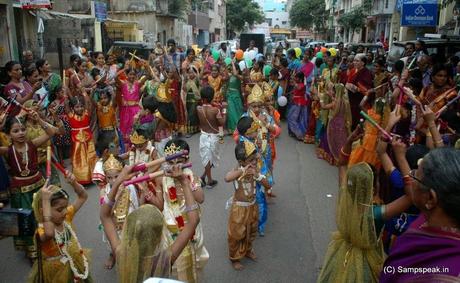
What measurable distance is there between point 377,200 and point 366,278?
1546mm

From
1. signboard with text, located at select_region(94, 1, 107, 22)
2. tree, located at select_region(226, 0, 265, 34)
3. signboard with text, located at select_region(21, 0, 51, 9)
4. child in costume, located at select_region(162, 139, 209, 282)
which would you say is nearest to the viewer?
child in costume, located at select_region(162, 139, 209, 282)

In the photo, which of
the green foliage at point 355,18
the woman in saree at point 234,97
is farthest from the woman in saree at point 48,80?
the green foliage at point 355,18

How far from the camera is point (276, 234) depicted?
528 centimetres

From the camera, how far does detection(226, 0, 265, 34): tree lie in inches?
2274

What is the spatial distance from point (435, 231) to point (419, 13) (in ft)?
58.4

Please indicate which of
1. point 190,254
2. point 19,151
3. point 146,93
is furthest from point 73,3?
point 190,254

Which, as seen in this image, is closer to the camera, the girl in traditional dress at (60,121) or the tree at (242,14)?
the girl in traditional dress at (60,121)

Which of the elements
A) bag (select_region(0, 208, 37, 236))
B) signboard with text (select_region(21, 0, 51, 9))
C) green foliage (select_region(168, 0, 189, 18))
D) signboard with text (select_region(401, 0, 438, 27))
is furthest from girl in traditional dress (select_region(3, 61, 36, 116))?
green foliage (select_region(168, 0, 189, 18))

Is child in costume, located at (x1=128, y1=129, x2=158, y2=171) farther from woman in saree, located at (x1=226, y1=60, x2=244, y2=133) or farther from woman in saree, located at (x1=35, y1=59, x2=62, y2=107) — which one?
woman in saree, located at (x1=226, y1=60, x2=244, y2=133)

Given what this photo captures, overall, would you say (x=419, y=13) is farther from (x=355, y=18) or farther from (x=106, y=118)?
(x=355, y=18)

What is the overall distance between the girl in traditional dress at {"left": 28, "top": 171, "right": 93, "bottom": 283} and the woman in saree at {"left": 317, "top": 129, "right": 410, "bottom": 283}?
184 cm

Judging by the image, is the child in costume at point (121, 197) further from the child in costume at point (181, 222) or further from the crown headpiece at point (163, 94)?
the crown headpiece at point (163, 94)

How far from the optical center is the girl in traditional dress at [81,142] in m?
6.70

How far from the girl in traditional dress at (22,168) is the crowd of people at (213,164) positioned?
0.01m
